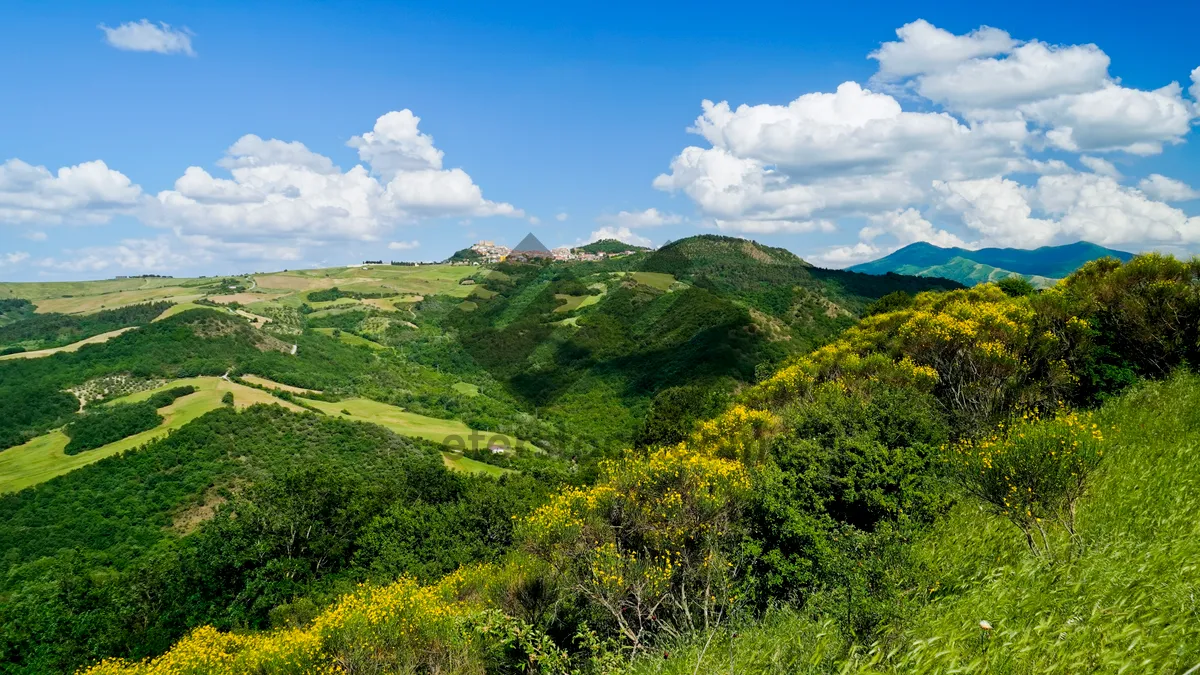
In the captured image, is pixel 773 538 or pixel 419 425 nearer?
pixel 773 538

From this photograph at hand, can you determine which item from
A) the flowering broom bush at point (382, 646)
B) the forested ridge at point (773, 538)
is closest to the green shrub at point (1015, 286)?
the forested ridge at point (773, 538)

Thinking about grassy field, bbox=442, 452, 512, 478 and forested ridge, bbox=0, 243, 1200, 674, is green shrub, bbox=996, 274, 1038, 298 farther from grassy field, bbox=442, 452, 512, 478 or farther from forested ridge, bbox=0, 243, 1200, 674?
grassy field, bbox=442, 452, 512, 478

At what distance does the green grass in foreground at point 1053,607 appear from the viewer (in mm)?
5363

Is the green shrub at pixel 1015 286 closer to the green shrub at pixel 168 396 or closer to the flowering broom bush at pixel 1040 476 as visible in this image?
the flowering broom bush at pixel 1040 476

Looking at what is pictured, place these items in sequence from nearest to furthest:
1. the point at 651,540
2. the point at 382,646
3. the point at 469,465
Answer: the point at 651,540 → the point at 382,646 → the point at 469,465

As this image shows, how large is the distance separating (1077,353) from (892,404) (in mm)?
11912

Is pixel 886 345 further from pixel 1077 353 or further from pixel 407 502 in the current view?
pixel 407 502

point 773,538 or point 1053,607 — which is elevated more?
point 1053,607

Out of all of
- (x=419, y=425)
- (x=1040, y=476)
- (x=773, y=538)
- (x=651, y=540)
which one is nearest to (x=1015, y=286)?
(x=773, y=538)

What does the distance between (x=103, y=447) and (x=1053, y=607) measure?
Answer: 11270 cm

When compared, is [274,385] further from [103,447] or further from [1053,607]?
[1053,607]

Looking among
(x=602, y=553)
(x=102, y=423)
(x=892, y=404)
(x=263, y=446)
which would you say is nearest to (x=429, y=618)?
A: (x=602, y=553)

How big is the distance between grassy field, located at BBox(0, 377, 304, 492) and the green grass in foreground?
10237cm

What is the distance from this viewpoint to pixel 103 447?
84.6 metres
